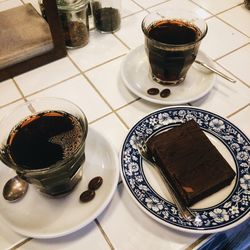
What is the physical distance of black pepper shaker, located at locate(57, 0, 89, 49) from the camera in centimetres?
85

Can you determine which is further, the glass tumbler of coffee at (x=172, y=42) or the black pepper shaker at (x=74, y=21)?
the black pepper shaker at (x=74, y=21)

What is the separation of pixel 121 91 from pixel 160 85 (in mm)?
107

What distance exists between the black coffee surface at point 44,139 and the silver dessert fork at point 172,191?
143mm

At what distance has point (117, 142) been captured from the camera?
0.69m

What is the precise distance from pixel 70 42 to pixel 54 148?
1.63 feet

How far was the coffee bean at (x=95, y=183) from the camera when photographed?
1.93ft

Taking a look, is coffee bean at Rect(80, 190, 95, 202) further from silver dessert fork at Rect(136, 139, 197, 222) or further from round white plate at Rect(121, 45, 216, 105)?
round white plate at Rect(121, 45, 216, 105)

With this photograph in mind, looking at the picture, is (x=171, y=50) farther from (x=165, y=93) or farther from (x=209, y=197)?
(x=209, y=197)

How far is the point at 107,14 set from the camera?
0.96 meters

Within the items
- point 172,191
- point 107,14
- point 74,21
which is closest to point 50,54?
point 74,21

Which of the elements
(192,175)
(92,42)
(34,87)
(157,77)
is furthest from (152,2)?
(192,175)

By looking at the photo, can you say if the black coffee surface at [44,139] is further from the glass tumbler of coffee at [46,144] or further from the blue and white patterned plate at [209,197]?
the blue and white patterned plate at [209,197]

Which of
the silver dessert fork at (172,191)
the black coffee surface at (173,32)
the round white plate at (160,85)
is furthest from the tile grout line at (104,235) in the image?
the black coffee surface at (173,32)

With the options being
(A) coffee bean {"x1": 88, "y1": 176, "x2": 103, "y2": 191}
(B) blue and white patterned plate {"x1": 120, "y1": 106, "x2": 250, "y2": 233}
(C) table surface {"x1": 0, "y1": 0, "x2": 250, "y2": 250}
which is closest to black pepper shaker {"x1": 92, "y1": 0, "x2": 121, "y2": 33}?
(C) table surface {"x1": 0, "y1": 0, "x2": 250, "y2": 250}
